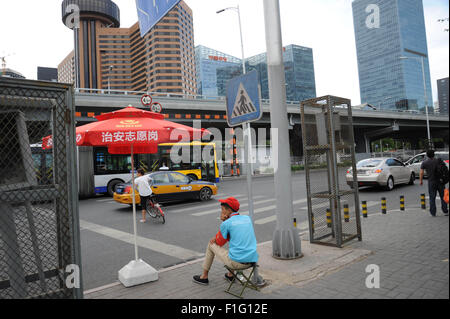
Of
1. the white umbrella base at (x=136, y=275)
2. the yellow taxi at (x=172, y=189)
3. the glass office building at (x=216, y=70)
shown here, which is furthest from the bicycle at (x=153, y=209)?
the glass office building at (x=216, y=70)

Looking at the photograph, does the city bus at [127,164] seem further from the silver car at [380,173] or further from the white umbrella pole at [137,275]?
the white umbrella pole at [137,275]

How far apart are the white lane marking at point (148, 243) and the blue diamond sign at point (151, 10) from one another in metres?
4.25

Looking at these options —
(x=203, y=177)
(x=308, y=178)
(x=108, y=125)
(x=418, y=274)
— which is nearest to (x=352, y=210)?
(x=308, y=178)

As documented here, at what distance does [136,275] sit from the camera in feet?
14.7

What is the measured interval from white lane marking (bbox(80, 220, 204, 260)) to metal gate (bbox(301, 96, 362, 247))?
2.52 m

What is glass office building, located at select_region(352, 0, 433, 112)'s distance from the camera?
18781mm

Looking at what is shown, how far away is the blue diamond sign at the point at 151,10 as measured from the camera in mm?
4941

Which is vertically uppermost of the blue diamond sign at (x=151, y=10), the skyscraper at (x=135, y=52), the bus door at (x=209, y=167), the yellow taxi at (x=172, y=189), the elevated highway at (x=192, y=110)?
the skyscraper at (x=135, y=52)

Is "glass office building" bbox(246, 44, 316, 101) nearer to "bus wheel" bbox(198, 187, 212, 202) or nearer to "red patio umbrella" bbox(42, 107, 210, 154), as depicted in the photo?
"bus wheel" bbox(198, 187, 212, 202)

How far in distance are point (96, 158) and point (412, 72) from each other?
38.0 metres

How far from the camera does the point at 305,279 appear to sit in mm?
4293

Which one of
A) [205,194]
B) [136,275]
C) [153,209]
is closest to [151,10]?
[136,275]

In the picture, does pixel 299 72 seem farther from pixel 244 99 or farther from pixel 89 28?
pixel 89 28
